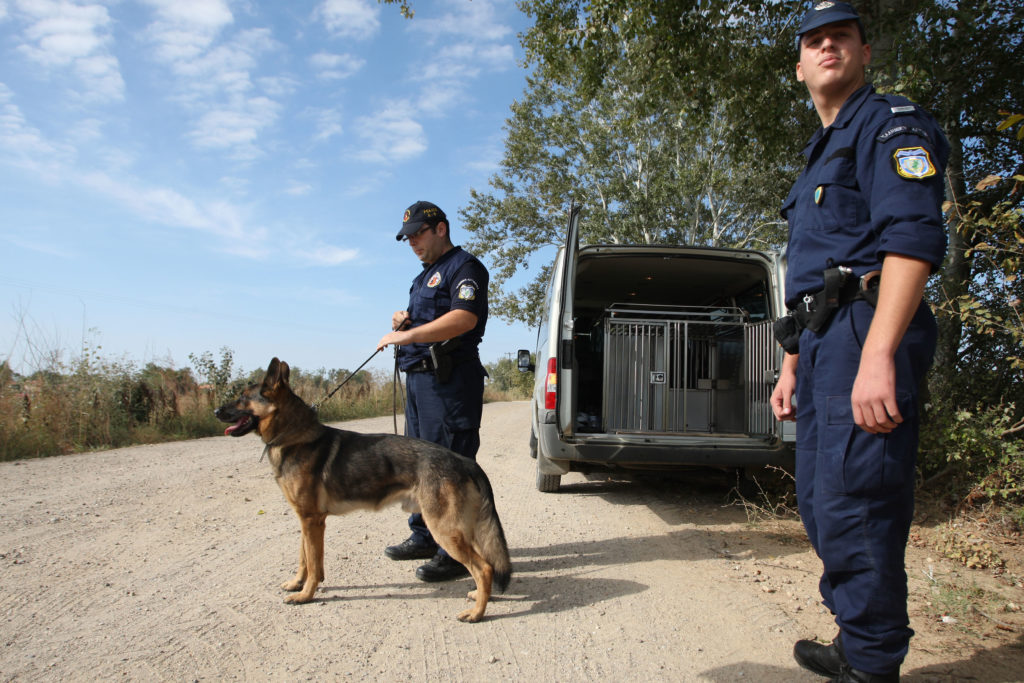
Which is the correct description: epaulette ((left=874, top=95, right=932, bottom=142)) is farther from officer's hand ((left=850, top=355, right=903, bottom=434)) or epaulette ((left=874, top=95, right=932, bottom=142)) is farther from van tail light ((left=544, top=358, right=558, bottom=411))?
van tail light ((left=544, top=358, right=558, bottom=411))

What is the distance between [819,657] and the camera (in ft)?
7.38

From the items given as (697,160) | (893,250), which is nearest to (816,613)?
(893,250)

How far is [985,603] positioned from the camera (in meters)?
2.99

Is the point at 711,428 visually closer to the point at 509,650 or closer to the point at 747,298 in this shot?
the point at 747,298

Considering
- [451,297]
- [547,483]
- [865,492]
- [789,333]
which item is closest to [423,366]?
[451,297]

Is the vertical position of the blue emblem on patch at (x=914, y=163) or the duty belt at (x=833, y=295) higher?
the blue emblem on patch at (x=914, y=163)

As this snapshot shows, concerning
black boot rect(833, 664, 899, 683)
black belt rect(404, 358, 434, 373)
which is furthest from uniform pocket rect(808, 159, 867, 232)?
black belt rect(404, 358, 434, 373)

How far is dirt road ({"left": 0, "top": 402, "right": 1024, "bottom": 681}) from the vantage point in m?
2.46

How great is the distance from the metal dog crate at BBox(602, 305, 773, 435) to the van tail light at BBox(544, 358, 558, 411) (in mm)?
759

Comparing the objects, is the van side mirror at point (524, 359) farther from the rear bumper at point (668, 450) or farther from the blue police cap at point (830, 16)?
the blue police cap at point (830, 16)

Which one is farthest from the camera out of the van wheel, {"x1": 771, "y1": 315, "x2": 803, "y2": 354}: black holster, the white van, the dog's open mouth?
the van wheel

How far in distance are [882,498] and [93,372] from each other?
33.1 ft

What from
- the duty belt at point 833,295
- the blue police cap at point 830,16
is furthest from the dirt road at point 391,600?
the blue police cap at point 830,16

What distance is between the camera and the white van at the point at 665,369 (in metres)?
4.61
